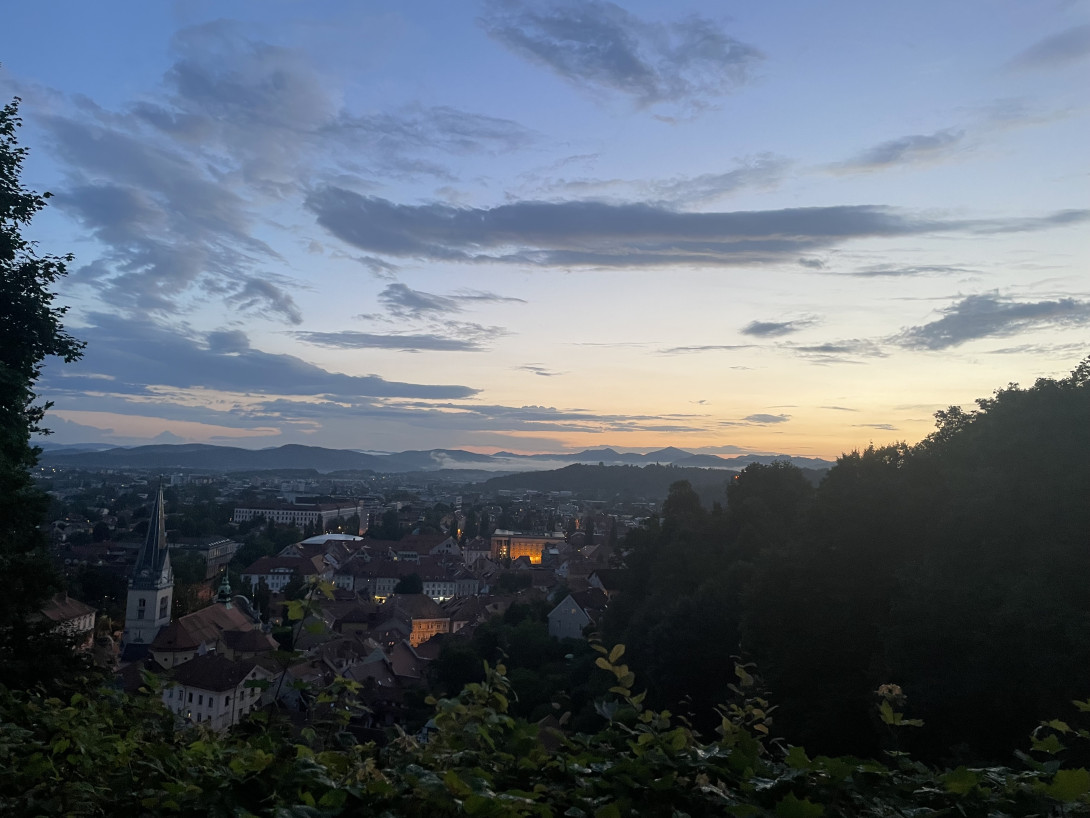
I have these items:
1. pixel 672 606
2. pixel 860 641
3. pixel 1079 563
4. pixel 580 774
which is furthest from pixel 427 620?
pixel 580 774

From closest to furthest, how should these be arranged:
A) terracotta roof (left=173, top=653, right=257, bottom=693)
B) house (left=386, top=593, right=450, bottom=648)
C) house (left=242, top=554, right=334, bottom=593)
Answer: terracotta roof (left=173, top=653, right=257, bottom=693), house (left=386, top=593, right=450, bottom=648), house (left=242, top=554, right=334, bottom=593)

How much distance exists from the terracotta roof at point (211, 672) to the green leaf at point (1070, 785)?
754 inches

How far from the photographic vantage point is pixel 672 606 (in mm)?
21125

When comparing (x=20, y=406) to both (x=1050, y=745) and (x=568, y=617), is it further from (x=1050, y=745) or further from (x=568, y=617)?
(x=568, y=617)

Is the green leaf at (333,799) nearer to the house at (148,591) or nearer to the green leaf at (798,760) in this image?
the green leaf at (798,760)

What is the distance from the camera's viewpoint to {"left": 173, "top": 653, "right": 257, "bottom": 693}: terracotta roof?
18984mm

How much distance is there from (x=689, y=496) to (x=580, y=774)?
29.4 m

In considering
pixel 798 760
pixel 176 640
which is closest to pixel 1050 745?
pixel 798 760

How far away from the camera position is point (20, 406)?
10211 mm

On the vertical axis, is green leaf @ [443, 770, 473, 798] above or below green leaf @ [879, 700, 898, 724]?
below

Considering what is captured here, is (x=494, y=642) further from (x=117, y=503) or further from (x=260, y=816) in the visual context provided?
(x=117, y=503)

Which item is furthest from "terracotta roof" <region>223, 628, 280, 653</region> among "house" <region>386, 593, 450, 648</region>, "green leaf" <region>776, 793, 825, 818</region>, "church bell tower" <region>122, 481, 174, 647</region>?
"green leaf" <region>776, 793, 825, 818</region>

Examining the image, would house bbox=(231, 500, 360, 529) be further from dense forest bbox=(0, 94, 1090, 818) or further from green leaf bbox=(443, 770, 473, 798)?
green leaf bbox=(443, 770, 473, 798)

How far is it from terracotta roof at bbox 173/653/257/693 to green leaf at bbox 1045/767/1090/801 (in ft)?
62.8
